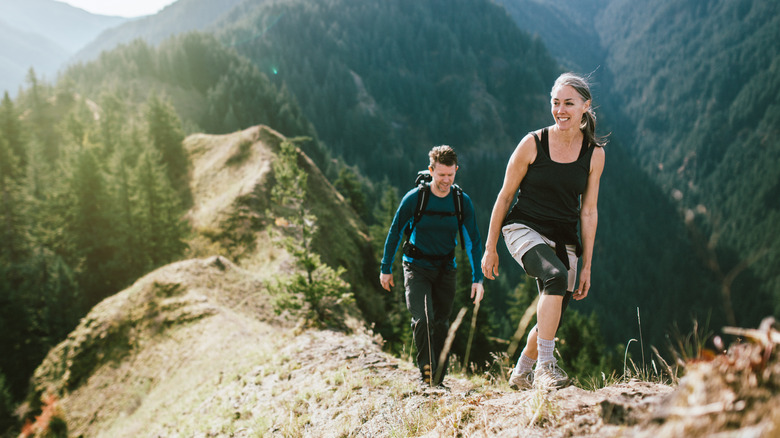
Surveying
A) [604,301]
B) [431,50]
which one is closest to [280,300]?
[604,301]

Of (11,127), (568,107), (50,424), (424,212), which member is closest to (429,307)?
(424,212)

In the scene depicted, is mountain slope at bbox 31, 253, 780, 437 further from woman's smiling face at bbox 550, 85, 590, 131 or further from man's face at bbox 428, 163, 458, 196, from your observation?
man's face at bbox 428, 163, 458, 196

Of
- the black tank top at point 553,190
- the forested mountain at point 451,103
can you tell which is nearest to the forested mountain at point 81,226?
the black tank top at point 553,190

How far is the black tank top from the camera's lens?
3180mm

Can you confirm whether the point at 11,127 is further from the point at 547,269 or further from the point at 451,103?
the point at 451,103

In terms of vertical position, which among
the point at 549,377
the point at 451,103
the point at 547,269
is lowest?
the point at 549,377

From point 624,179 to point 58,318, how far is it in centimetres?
16596

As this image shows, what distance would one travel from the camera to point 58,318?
23516mm

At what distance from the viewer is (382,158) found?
4348 inches

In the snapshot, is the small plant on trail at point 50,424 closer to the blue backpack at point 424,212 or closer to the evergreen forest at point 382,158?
the evergreen forest at point 382,158

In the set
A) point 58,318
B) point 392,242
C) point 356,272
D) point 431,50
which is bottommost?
point 58,318

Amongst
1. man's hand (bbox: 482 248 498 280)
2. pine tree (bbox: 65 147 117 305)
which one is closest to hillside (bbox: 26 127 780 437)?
man's hand (bbox: 482 248 498 280)

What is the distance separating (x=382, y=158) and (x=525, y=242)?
4277 inches

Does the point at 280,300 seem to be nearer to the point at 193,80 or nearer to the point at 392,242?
the point at 392,242
